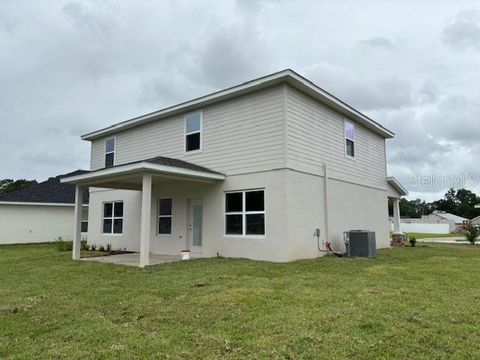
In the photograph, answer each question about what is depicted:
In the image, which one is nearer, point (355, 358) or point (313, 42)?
point (355, 358)

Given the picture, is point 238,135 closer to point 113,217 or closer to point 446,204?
point 113,217

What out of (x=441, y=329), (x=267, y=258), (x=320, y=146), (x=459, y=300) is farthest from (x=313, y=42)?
(x=441, y=329)

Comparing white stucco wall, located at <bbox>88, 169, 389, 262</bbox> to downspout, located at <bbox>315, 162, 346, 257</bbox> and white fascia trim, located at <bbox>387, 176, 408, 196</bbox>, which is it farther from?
white fascia trim, located at <bbox>387, 176, 408, 196</bbox>

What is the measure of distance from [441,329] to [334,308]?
1.43 metres

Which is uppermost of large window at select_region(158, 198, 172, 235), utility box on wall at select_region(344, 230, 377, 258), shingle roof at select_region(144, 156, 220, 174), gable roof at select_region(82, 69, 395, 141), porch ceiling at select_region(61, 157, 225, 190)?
gable roof at select_region(82, 69, 395, 141)

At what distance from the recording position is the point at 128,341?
4266 millimetres

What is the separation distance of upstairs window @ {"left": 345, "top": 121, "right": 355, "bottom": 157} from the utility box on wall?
3573 millimetres

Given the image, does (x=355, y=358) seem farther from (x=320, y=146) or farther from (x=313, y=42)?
(x=313, y=42)

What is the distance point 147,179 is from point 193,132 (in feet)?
12.1

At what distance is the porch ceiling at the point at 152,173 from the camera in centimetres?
1049

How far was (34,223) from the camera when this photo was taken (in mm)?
23672

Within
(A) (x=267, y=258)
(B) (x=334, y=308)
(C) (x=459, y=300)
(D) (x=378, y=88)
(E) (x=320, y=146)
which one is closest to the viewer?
(B) (x=334, y=308)

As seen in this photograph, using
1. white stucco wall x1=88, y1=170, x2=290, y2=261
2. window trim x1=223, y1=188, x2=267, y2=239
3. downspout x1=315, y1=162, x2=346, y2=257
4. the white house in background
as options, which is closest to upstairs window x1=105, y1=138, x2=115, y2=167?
the white house in background

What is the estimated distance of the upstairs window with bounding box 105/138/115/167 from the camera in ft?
56.4
